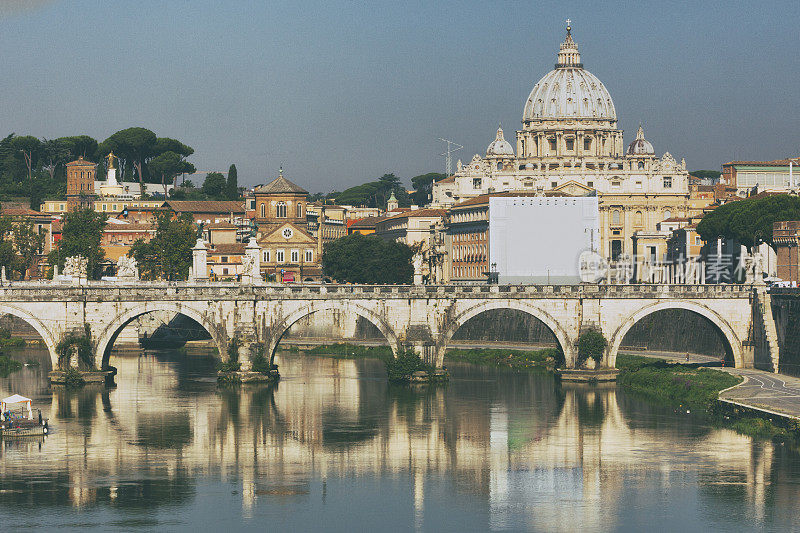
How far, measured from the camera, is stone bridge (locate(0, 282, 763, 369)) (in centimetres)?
8288

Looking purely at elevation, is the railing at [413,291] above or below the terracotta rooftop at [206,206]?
below

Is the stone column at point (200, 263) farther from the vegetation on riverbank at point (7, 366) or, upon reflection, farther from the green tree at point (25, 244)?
the green tree at point (25, 244)

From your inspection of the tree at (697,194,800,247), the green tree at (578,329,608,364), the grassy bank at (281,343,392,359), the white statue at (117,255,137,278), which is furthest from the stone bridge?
the tree at (697,194,800,247)

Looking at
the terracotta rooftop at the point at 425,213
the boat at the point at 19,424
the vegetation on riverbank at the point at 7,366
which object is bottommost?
the boat at the point at 19,424

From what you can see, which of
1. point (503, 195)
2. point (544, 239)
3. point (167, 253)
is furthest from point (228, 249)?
point (544, 239)

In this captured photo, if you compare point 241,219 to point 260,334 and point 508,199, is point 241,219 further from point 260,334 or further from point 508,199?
point 260,334

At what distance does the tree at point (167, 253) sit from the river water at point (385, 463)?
3295 centimetres

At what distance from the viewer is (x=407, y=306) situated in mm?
83438

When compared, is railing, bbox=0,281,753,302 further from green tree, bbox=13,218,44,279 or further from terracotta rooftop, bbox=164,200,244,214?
terracotta rooftop, bbox=164,200,244,214

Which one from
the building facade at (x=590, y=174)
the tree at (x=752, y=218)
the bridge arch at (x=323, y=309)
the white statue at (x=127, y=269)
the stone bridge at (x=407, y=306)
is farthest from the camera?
the building facade at (x=590, y=174)

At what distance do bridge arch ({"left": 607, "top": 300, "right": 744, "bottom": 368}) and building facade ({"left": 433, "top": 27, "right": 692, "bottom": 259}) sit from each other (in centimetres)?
7960

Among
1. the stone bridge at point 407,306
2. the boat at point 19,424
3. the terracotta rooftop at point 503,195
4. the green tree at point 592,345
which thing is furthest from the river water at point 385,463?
the terracotta rooftop at point 503,195

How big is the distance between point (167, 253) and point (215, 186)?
259 feet

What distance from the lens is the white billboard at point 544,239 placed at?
357ft
